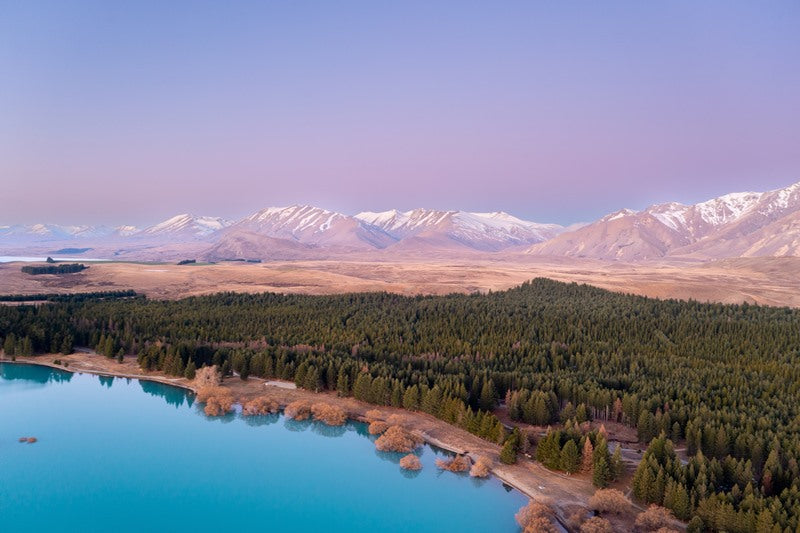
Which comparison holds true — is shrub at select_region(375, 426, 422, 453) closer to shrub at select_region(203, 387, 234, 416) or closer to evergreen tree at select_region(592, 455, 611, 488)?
evergreen tree at select_region(592, 455, 611, 488)

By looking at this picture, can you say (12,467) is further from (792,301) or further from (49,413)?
(792,301)

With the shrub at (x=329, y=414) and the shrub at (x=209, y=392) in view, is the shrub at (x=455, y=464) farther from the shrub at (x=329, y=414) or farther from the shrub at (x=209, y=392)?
the shrub at (x=209, y=392)

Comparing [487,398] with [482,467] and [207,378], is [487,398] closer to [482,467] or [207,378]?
[482,467]

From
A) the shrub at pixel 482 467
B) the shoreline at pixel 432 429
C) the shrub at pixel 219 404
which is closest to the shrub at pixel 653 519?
the shoreline at pixel 432 429

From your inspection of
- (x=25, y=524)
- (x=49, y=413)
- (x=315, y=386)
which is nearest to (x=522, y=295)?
(x=315, y=386)

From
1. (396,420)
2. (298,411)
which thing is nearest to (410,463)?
(396,420)

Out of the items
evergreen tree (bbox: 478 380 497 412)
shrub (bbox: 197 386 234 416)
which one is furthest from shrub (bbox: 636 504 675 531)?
shrub (bbox: 197 386 234 416)

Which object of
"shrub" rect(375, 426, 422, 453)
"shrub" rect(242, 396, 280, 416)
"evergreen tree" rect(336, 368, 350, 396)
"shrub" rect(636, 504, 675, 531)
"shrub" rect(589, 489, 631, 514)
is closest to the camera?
"shrub" rect(636, 504, 675, 531)
